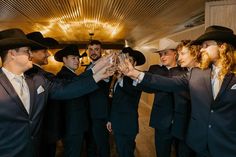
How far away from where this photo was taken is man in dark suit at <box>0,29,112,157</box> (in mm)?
1604

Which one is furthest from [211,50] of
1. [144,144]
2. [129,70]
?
[144,144]

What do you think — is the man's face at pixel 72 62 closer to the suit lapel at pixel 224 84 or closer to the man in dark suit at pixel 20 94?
the man in dark suit at pixel 20 94

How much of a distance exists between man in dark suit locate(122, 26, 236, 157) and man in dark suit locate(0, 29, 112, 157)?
69 cm

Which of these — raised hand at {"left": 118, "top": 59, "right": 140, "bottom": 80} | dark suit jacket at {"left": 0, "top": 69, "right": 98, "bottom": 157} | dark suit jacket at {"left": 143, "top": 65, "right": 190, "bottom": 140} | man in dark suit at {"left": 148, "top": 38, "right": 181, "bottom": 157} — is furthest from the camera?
man in dark suit at {"left": 148, "top": 38, "right": 181, "bottom": 157}

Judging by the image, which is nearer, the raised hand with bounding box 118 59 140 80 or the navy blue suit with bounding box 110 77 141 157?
the raised hand with bounding box 118 59 140 80

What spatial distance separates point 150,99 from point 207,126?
15.8 ft

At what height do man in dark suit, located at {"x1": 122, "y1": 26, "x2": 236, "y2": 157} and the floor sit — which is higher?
man in dark suit, located at {"x1": 122, "y1": 26, "x2": 236, "y2": 157}

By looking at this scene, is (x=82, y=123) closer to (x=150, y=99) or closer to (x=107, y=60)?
(x=107, y=60)

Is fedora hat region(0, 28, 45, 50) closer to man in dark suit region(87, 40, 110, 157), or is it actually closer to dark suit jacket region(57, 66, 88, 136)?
dark suit jacket region(57, 66, 88, 136)

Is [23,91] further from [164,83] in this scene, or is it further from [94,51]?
[94,51]

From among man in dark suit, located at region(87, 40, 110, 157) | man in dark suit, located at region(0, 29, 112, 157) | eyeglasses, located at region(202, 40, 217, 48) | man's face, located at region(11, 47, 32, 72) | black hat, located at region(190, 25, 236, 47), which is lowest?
man in dark suit, located at region(87, 40, 110, 157)

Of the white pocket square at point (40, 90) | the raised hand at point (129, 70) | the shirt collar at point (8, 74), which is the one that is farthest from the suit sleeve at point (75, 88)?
the shirt collar at point (8, 74)

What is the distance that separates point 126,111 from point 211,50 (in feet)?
3.78

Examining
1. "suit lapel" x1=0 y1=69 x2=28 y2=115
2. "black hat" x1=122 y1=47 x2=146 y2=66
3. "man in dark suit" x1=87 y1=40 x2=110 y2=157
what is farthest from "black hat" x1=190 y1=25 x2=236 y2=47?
"man in dark suit" x1=87 y1=40 x2=110 y2=157
